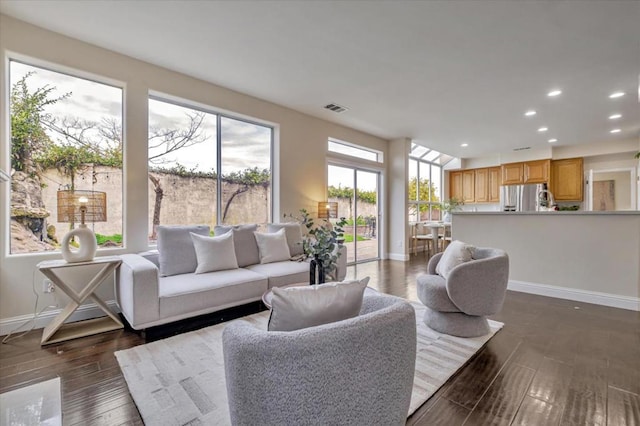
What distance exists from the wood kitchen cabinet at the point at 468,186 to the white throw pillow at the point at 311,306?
348 inches

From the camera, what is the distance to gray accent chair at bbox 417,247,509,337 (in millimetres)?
2369

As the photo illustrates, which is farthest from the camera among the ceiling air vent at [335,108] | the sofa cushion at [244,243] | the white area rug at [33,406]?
the ceiling air vent at [335,108]

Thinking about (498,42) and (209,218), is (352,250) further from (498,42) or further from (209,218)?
(498,42)

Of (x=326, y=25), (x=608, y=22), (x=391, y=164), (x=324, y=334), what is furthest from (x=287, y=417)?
(x=391, y=164)

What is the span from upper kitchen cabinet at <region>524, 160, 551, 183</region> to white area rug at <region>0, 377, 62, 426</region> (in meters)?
9.32

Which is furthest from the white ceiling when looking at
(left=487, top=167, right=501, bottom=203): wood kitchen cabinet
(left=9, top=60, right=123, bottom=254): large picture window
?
(left=487, top=167, right=501, bottom=203): wood kitchen cabinet

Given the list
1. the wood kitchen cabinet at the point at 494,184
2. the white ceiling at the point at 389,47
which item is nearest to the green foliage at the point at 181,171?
the white ceiling at the point at 389,47

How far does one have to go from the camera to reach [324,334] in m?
0.86

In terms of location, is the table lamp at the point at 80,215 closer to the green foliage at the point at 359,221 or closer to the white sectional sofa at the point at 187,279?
the white sectional sofa at the point at 187,279

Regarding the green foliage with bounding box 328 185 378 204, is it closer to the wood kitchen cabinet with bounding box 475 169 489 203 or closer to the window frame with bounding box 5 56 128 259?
the window frame with bounding box 5 56 128 259

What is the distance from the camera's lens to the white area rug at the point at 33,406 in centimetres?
135

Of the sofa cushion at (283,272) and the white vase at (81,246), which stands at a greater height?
the white vase at (81,246)

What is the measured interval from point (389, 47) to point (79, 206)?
10.8ft

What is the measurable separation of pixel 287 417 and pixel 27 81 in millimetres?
3838
